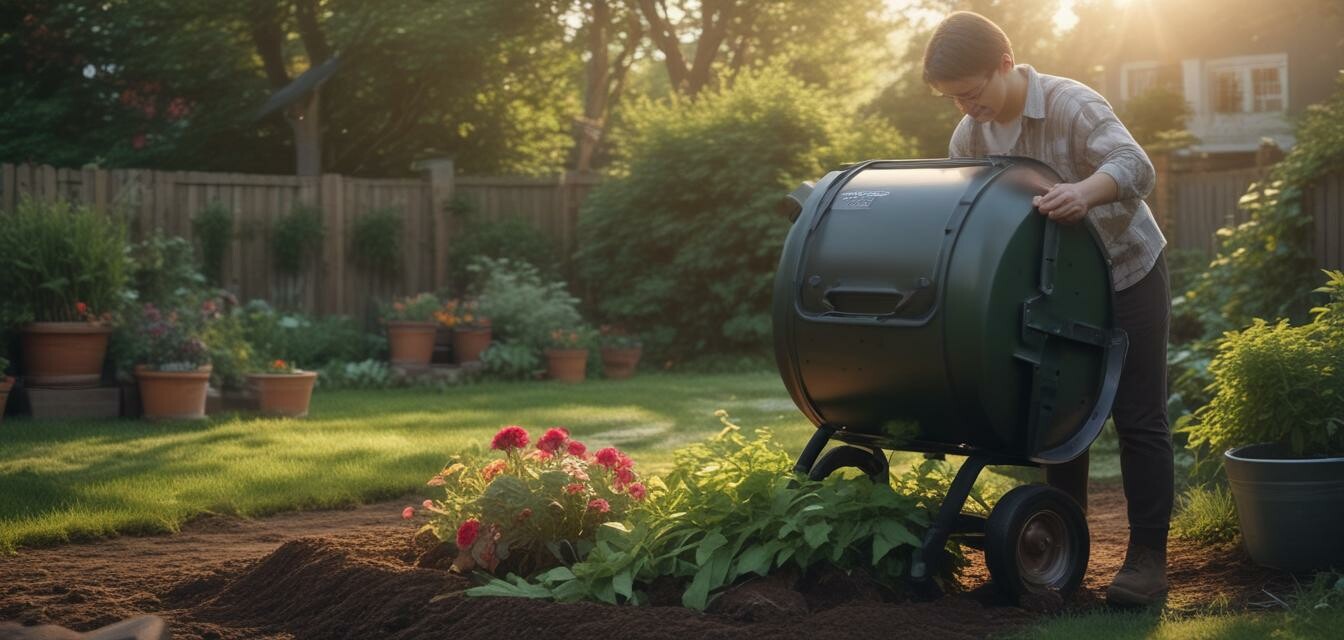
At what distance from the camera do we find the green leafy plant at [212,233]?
12391mm

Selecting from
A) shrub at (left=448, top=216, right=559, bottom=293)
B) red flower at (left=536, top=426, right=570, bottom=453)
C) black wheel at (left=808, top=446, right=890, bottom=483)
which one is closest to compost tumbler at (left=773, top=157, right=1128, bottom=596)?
black wheel at (left=808, top=446, right=890, bottom=483)

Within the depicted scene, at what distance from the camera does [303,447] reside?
7.50m

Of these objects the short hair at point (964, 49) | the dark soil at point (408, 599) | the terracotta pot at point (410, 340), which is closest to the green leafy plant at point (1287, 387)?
the dark soil at point (408, 599)

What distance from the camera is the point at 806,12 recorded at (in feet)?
84.5

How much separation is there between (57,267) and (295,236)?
4.13 m

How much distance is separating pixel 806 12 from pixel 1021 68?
73.2 ft

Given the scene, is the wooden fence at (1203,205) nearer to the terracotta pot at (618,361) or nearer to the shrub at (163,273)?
the terracotta pot at (618,361)

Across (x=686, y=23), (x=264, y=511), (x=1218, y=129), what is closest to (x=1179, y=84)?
(x=1218, y=129)

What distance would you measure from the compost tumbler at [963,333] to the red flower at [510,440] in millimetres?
895

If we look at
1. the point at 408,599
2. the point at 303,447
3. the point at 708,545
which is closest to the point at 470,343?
the point at 303,447

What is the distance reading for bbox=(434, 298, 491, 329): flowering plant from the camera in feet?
41.1

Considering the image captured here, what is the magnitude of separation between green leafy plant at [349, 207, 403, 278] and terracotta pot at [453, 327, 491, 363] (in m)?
1.71

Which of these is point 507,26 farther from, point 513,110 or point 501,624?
point 501,624

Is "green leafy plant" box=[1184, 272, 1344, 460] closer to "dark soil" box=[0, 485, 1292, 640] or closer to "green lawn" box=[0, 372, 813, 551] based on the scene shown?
"dark soil" box=[0, 485, 1292, 640]
